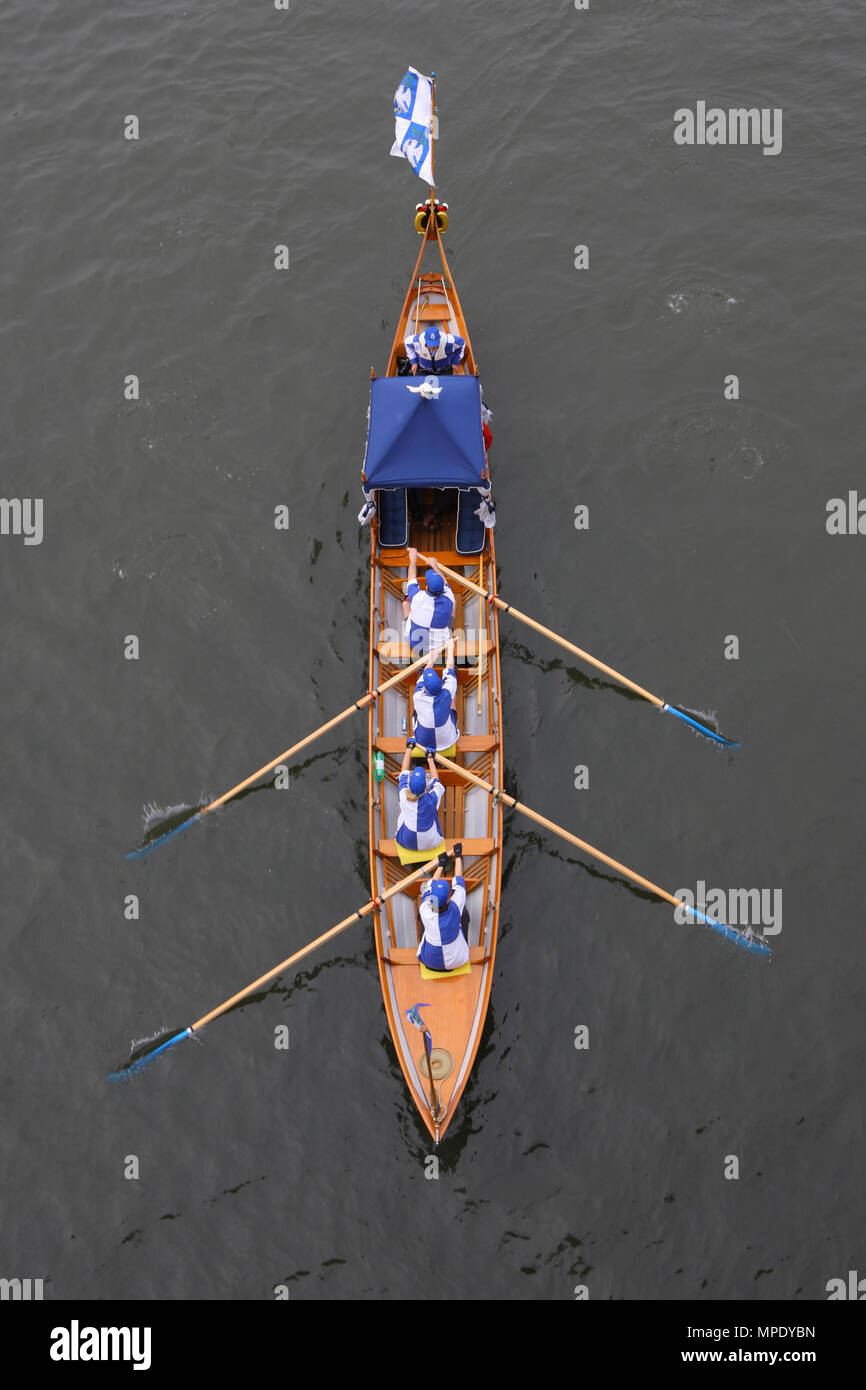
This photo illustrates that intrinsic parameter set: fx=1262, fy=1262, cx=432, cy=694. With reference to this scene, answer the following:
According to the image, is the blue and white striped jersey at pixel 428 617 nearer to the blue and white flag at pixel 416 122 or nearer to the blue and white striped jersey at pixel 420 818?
the blue and white striped jersey at pixel 420 818

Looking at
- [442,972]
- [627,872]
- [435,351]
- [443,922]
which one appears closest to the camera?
[443,922]

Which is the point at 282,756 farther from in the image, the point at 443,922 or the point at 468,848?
the point at 443,922

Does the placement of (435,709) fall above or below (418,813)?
above

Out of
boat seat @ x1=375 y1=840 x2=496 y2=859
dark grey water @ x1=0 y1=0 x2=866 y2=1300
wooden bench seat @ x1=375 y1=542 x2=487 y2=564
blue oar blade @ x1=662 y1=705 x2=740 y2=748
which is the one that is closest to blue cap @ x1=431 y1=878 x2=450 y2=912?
boat seat @ x1=375 y1=840 x2=496 y2=859

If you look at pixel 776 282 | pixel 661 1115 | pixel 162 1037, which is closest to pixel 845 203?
pixel 776 282

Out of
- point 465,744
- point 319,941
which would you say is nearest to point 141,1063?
point 319,941

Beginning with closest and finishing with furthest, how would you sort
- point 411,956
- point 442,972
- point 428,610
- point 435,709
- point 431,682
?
1. point 442,972
2. point 411,956
3. point 431,682
4. point 435,709
5. point 428,610
